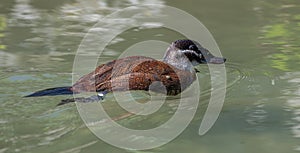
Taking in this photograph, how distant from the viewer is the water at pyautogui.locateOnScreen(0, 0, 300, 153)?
17.5ft

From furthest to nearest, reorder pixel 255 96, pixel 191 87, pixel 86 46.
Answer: pixel 86 46, pixel 191 87, pixel 255 96

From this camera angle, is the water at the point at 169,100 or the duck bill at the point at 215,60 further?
the duck bill at the point at 215,60

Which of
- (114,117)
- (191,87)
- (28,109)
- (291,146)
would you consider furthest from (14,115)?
(291,146)

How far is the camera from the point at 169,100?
6.52m

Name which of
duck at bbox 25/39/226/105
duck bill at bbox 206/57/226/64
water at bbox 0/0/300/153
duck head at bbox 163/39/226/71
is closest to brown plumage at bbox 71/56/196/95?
duck at bbox 25/39/226/105

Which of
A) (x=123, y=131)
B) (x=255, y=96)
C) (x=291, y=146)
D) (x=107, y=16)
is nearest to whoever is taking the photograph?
(x=291, y=146)

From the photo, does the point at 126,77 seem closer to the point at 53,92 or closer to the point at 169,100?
the point at 169,100

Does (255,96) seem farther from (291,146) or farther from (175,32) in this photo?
(175,32)

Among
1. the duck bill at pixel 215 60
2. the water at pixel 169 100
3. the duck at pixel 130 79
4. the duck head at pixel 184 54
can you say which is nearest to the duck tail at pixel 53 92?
the duck at pixel 130 79

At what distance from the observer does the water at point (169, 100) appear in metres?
5.33

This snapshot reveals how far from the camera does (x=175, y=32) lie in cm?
938

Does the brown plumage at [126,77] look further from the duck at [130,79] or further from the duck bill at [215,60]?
the duck bill at [215,60]

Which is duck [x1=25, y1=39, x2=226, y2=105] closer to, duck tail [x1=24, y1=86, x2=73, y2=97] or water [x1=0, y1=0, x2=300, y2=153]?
duck tail [x1=24, y1=86, x2=73, y2=97]

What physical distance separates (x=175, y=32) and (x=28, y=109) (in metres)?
3.70
